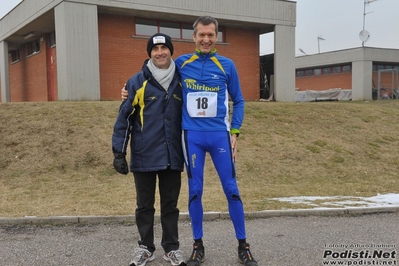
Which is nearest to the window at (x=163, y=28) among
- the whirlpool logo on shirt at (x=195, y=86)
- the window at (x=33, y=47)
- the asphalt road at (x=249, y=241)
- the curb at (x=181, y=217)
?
the window at (x=33, y=47)

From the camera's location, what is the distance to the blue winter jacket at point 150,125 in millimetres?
3752

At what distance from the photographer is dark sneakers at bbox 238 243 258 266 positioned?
3.73 meters

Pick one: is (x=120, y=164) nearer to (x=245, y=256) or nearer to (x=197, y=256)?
(x=197, y=256)

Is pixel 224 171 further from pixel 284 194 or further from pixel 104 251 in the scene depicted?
pixel 284 194

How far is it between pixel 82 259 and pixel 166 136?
1.52m

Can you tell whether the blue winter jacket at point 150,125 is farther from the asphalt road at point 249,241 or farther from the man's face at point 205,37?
the asphalt road at point 249,241

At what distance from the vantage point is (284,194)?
24.7 ft

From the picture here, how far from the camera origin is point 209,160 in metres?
10.3

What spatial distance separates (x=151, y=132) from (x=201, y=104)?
528mm

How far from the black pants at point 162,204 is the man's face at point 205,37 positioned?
1205mm

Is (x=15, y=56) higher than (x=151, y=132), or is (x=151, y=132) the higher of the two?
(x=15, y=56)

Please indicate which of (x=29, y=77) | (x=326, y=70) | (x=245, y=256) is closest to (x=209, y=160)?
(x=245, y=256)

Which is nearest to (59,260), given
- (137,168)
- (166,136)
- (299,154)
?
(137,168)

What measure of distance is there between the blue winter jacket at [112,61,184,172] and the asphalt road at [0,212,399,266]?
99 cm
